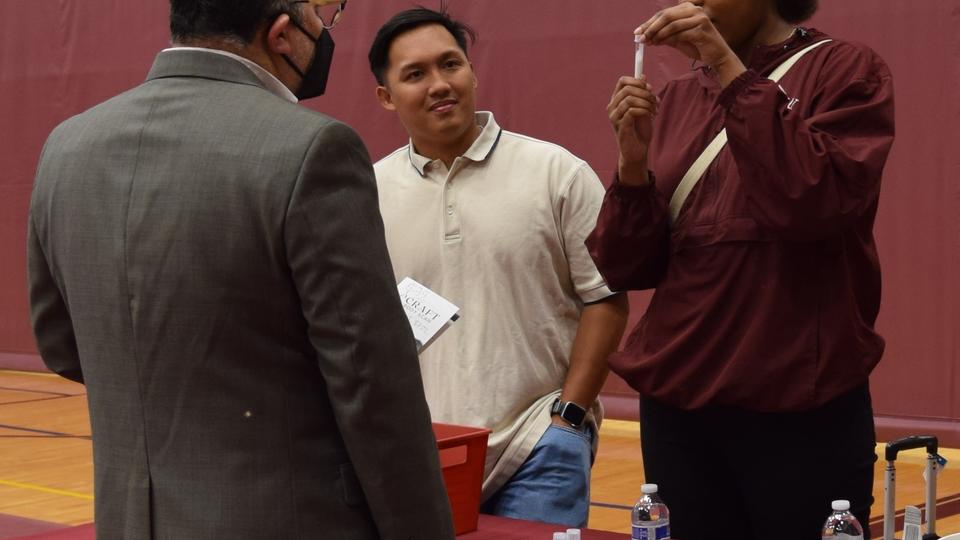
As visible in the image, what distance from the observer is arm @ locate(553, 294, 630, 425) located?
8.21ft

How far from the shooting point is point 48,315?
1.69 m

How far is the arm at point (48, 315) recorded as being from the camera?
1658 mm

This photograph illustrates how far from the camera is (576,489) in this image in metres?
2.44

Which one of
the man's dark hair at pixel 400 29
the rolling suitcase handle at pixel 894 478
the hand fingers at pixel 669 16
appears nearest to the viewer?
the hand fingers at pixel 669 16

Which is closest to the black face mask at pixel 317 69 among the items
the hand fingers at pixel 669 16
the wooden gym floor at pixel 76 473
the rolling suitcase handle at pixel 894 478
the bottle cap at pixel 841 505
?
the hand fingers at pixel 669 16

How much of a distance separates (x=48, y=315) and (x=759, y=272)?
1037mm

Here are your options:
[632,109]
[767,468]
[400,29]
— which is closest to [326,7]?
[632,109]

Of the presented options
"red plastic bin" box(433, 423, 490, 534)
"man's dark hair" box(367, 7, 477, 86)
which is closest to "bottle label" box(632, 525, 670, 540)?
"red plastic bin" box(433, 423, 490, 534)

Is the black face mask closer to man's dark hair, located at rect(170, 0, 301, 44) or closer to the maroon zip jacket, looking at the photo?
man's dark hair, located at rect(170, 0, 301, 44)

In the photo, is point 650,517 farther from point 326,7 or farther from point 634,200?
point 326,7

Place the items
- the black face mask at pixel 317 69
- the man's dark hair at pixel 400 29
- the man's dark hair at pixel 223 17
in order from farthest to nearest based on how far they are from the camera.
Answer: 1. the man's dark hair at pixel 400 29
2. the black face mask at pixel 317 69
3. the man's dark hair at pixel 223 17

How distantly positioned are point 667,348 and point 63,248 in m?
0.95

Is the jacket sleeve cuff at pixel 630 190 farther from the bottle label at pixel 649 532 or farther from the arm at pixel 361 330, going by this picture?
the arm at pixel 361 330

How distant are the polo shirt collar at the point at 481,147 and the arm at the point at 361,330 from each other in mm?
1141
